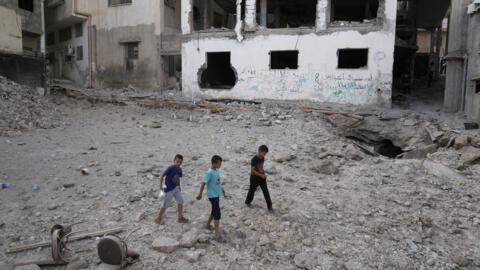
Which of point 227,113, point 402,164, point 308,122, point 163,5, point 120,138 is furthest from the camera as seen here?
point 163,5

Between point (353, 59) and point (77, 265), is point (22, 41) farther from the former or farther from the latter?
point (353, 59)

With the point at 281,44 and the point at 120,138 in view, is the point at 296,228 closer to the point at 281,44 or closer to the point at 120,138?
the point at 120,138

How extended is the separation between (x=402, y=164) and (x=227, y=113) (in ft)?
22.0

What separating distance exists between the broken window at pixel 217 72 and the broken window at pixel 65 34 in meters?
10.7

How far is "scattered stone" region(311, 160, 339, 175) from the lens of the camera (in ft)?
23.2

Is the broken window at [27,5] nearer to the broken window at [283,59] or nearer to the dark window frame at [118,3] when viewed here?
the dark window frame at [118,3]

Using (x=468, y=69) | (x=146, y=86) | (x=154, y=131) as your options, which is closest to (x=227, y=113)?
(x=154, y=131)

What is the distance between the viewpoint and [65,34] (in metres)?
21.8

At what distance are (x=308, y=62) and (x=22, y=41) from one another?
47.8ft

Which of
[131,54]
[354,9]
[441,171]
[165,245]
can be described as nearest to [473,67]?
[441,171]

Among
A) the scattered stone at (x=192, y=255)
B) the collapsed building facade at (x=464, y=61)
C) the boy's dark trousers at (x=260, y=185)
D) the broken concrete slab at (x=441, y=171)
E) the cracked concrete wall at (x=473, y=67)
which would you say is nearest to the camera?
the scattered stone at (x=192, y=255)

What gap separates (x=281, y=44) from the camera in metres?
13.9

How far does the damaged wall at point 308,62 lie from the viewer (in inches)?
495

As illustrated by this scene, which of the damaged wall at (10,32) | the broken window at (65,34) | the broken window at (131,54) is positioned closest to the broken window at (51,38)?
the broken window at (65,34)
